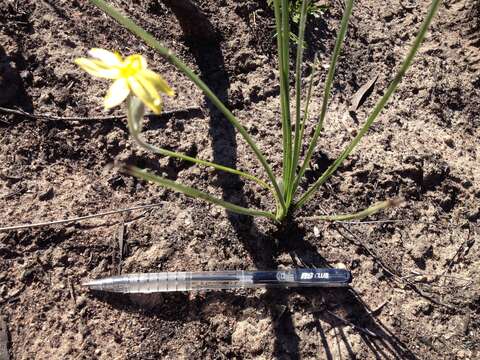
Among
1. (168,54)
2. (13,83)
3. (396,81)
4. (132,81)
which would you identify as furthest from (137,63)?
(13,83)

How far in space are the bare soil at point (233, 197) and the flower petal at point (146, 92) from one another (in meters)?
0.56

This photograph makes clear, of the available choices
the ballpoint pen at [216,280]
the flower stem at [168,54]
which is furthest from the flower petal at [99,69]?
the ballpoint pen at [216,280]

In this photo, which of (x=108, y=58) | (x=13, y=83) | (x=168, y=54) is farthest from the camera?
(x=13, y=83)

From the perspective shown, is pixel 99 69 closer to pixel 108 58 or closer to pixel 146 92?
pixel 108 58

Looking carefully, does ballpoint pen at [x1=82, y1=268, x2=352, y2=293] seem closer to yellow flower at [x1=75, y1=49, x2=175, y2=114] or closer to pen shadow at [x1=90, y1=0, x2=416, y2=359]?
pen shadow at [x1=90, y1=0, x2=416, y2=359]

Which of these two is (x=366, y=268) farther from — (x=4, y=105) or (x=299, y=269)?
(x=4, y=105)

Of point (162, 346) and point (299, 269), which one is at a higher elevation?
point (299, 269)

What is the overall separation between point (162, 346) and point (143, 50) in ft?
3.56

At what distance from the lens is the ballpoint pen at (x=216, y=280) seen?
4.39 feet

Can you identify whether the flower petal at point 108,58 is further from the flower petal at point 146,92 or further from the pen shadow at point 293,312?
the pen shadow at point 293,312

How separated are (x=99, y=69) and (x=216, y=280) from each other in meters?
0.69

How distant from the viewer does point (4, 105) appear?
1.57m

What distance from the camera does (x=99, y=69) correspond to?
1089mm

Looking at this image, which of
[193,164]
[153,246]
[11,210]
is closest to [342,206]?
[193,164]
